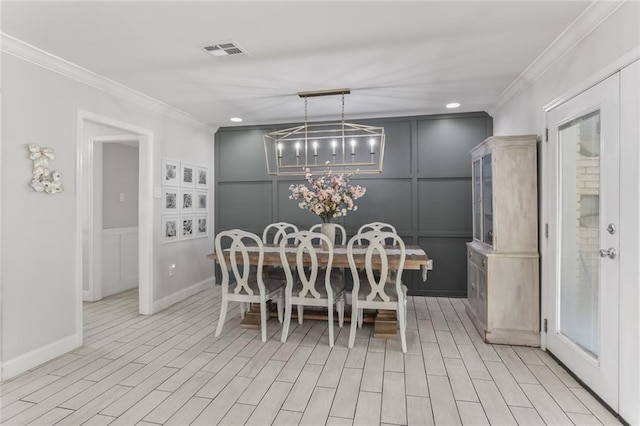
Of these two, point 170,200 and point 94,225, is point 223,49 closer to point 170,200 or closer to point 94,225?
point 170,200

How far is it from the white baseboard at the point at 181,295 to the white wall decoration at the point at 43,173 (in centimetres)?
185

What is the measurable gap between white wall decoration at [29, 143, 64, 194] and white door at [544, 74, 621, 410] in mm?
4083

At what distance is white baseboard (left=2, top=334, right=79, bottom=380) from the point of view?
101 inches

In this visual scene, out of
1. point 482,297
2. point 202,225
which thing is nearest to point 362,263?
point 482,297

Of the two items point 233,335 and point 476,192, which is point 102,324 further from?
point 476,192

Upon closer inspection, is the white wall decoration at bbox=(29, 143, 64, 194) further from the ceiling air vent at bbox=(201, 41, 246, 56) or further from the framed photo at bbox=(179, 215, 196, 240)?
the framed photo at bbox=(179, 215, 196, 240)

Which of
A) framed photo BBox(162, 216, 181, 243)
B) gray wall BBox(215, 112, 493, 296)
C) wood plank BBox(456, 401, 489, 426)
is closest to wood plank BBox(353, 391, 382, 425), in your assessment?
wood plank BBox(456, 401, 489, 426)

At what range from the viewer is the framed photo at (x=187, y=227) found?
4.72m

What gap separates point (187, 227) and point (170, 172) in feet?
2.73

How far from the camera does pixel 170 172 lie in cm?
446

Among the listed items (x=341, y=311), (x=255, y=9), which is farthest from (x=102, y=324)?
(x=255, y=9)

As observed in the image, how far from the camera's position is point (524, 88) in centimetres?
349

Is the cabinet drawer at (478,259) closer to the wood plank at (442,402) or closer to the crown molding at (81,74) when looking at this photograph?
the wood plank at (442,402)

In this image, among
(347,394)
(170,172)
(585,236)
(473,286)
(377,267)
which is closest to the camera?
(347,394)
